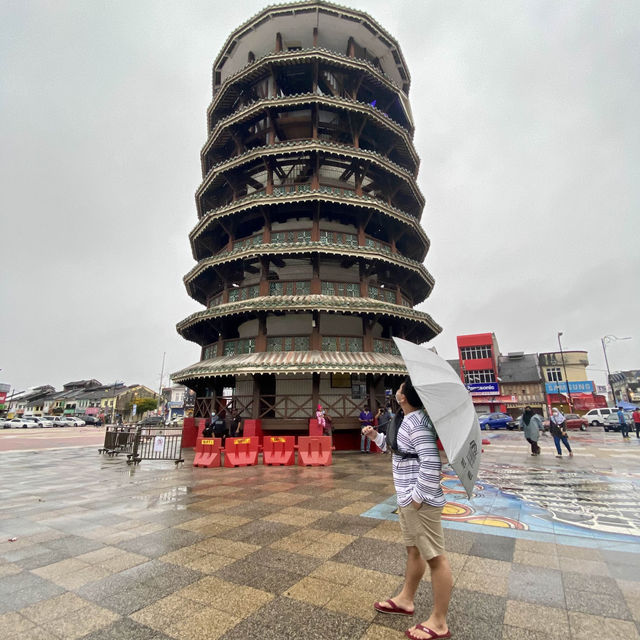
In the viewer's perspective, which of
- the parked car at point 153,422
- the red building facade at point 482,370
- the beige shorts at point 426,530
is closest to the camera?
the beige shorts at point 426,530

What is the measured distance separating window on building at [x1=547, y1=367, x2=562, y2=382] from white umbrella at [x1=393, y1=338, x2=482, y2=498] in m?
76.2

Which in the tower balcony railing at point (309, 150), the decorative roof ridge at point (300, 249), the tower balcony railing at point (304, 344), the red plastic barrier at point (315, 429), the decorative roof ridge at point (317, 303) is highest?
the tower balcony railing at point (309, 150)

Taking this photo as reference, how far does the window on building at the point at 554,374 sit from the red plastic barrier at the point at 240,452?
70.5m

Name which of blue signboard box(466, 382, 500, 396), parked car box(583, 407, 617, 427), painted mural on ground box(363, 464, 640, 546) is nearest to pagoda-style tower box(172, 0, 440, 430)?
painted mural on ground box(363, 464, 640, 546)

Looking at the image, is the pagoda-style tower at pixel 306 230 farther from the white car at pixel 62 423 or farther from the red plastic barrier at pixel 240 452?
the white car at pixel 62 423

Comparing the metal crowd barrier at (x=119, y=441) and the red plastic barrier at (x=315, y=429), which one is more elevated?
the red plastic barrier at (x=315, y=429)

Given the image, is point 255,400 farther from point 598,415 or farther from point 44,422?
point 44,422

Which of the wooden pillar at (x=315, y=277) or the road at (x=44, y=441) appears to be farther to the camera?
the road at (x=44, y=441)

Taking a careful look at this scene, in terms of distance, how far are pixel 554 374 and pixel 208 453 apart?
2846 inches

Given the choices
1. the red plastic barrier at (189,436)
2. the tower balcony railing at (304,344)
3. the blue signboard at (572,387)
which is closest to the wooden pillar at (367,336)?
the tower balcony railing at (304,344)

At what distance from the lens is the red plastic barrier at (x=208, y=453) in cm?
1227

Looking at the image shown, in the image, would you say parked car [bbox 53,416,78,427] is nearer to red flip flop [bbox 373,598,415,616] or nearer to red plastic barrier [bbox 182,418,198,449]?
red plastic barrier [bbox 182,418,198,449]

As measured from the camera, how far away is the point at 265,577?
4.02 meters

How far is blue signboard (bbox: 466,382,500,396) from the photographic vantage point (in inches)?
2414
